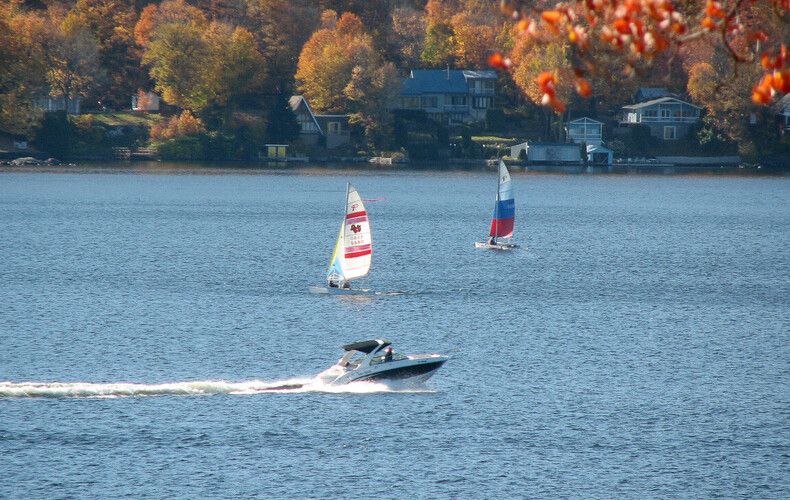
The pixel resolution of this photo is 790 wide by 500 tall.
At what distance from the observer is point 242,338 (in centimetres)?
5706

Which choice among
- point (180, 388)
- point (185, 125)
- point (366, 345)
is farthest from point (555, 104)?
point (185, 125)

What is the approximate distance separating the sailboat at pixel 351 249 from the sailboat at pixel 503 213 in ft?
75.1

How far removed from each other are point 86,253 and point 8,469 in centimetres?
6296

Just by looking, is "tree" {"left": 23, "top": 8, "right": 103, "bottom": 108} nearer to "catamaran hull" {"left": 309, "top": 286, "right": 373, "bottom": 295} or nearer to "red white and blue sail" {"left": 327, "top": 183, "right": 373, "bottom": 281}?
"catamaran hull" {"left": 309, "top": 286, "right": 373, "bottom": 295}

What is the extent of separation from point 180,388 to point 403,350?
14.1m

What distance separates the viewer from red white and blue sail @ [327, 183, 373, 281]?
2706 inches

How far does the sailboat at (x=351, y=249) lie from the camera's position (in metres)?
68.8

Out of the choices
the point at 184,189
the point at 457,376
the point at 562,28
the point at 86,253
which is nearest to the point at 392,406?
the point at 457,376

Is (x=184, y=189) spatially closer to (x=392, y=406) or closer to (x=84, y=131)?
(x=84, y=131)

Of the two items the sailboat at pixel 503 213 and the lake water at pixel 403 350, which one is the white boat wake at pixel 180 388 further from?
the sailboat at pixel 503 213

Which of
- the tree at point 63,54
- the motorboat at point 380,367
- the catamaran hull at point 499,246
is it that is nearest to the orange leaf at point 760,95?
the motorboat at point 380,367

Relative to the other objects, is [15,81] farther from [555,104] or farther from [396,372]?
[555,104]

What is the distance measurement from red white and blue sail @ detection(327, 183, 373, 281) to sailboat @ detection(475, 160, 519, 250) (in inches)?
900

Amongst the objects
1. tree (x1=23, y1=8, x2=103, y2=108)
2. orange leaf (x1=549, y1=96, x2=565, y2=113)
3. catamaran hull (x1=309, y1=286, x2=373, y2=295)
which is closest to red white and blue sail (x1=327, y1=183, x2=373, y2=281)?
catamaran hull (x1=309, y1=286, x2=373, y2=295)
